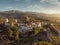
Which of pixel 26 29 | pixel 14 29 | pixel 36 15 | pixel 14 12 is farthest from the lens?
pixel 14 12

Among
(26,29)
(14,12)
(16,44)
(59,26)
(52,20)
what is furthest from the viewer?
(14,12)

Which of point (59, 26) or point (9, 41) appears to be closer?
point (9, 41)

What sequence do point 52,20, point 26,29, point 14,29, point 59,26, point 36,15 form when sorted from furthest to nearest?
point 36,15 < point 52,20 < point 59,26 < point 26,29 < point 14,29

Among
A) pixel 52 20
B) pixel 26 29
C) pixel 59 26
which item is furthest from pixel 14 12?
pixel 26 29

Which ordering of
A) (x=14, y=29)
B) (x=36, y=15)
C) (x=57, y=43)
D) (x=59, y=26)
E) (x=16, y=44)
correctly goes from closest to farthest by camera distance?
(x=16, y=44) → (x=57, y=43) → (x=14, y=29) → (x=59, y=26) → (x=36, y=15)

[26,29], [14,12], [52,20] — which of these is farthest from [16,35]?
[14,12]

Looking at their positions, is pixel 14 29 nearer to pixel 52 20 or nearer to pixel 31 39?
pixel 31 39

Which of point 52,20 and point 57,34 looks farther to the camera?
point 52,20

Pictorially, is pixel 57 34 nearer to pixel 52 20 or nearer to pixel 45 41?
pixel 45 41
